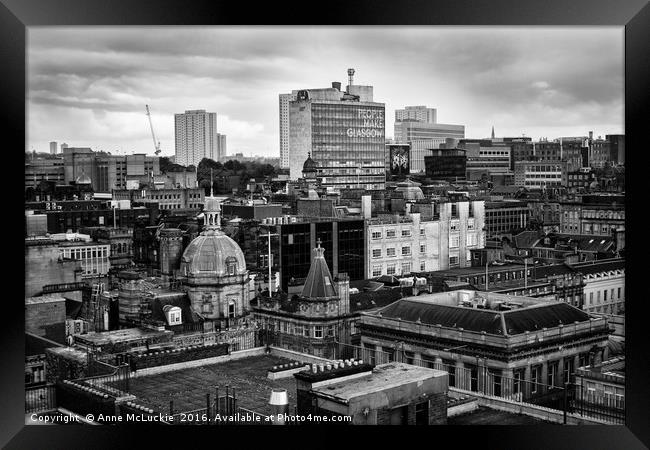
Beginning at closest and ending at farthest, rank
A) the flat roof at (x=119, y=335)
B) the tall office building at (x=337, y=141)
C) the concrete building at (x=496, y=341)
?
1. the concrete building at (x=496, y=341)
2. the flat roof at (x=119, y=335)
3. the tall office building at (x=337, y=141)

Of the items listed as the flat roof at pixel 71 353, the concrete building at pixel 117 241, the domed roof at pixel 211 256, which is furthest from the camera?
the concrete building at pixel 117 241

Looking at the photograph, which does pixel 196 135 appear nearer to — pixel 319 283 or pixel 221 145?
pixel 221 145

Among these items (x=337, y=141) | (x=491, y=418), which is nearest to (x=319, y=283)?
(x=491, y=418)

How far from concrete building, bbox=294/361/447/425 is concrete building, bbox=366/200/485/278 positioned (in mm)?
11583

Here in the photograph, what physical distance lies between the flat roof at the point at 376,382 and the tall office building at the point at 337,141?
19.6m

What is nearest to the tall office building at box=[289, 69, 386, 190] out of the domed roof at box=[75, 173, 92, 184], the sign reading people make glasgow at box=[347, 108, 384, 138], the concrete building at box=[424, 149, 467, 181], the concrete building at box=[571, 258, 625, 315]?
the sign reading people make glasgow at box=[347, 108, 384, 138]

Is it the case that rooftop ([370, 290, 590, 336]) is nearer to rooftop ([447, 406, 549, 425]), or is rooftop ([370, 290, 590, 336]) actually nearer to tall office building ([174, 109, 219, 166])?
rooftop ([447, 406, 549, 425])

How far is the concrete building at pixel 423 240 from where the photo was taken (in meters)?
22.8

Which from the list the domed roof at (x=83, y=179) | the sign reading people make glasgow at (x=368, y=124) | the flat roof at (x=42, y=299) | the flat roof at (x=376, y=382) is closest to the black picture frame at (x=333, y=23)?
the flat roof at (x=376, y=382)

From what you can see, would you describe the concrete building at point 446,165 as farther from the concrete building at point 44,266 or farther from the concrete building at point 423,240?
the concrete building at point 44,266

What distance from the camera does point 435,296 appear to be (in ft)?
56.3
